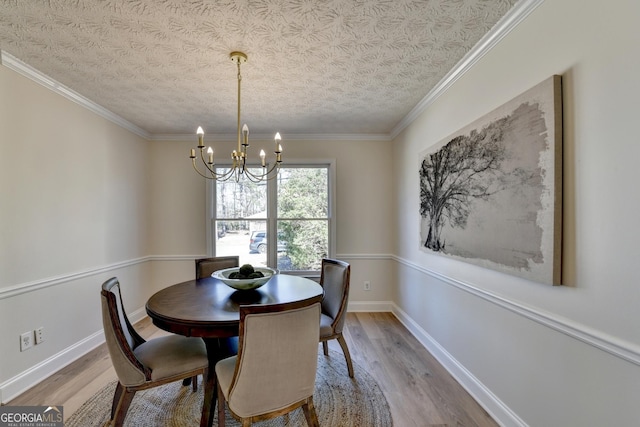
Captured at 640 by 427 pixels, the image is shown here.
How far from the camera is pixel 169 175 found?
156 inches

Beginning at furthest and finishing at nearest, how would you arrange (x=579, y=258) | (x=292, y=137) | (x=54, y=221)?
(x=292, y=137)
(x=54, y=221)
(x=579, y=258)

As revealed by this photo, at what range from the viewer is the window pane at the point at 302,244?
402cm

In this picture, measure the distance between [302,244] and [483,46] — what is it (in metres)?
2.92

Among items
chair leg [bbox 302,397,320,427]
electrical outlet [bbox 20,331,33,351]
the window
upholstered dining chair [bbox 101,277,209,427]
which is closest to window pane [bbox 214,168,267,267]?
the window

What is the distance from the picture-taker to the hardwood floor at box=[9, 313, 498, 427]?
1.93m

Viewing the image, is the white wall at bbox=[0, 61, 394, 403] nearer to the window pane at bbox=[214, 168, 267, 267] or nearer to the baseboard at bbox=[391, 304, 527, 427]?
the window pane at bbox=[214, 168, 267, 267]

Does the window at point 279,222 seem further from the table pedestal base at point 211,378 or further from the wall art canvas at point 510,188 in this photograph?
the table pedestal base at point 211,378

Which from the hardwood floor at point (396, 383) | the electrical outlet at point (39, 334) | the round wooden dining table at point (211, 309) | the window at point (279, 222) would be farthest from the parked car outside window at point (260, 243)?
the electrical outlet at point (39, 334)

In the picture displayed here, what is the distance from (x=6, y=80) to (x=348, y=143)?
3292mm

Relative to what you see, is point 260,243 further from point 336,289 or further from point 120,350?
point 120,350

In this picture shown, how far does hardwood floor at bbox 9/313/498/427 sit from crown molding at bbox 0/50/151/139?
240 centimetres


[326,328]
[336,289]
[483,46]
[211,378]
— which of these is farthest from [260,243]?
[483,46]

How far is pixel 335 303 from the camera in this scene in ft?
8.24

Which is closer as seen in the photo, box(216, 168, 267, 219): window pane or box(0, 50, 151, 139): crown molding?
box(0, 50, 151, 139): crown molding
